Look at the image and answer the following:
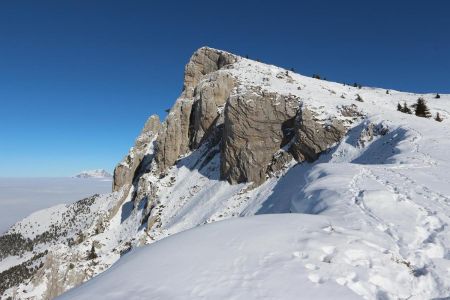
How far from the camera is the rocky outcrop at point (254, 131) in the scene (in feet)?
164

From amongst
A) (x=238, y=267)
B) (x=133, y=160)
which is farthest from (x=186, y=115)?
(x=238, y=267)

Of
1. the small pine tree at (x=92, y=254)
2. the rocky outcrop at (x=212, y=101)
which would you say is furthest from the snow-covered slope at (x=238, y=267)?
the rocky outcrop at (x=212, y=101)

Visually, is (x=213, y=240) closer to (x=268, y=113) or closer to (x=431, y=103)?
(x=268, y=113)

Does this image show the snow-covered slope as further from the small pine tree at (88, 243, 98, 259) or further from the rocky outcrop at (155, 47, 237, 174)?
the rocky outcrop at (155, 47, 237, 174)

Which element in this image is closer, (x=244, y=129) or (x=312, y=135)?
(x=312, y=135)

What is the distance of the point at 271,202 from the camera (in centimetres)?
3669

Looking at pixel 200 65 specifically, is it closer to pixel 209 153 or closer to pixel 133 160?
pixel 133 160

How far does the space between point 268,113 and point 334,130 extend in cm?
1141

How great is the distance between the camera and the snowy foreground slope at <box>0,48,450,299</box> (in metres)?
8.74

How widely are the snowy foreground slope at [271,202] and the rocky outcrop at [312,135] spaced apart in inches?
5.4

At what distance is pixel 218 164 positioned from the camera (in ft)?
187

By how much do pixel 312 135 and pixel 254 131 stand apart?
32.9 feet

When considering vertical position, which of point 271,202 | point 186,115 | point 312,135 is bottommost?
point 271,202

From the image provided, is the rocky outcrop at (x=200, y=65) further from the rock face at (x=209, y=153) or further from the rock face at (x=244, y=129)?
the rock face at (x=244, y=129)
